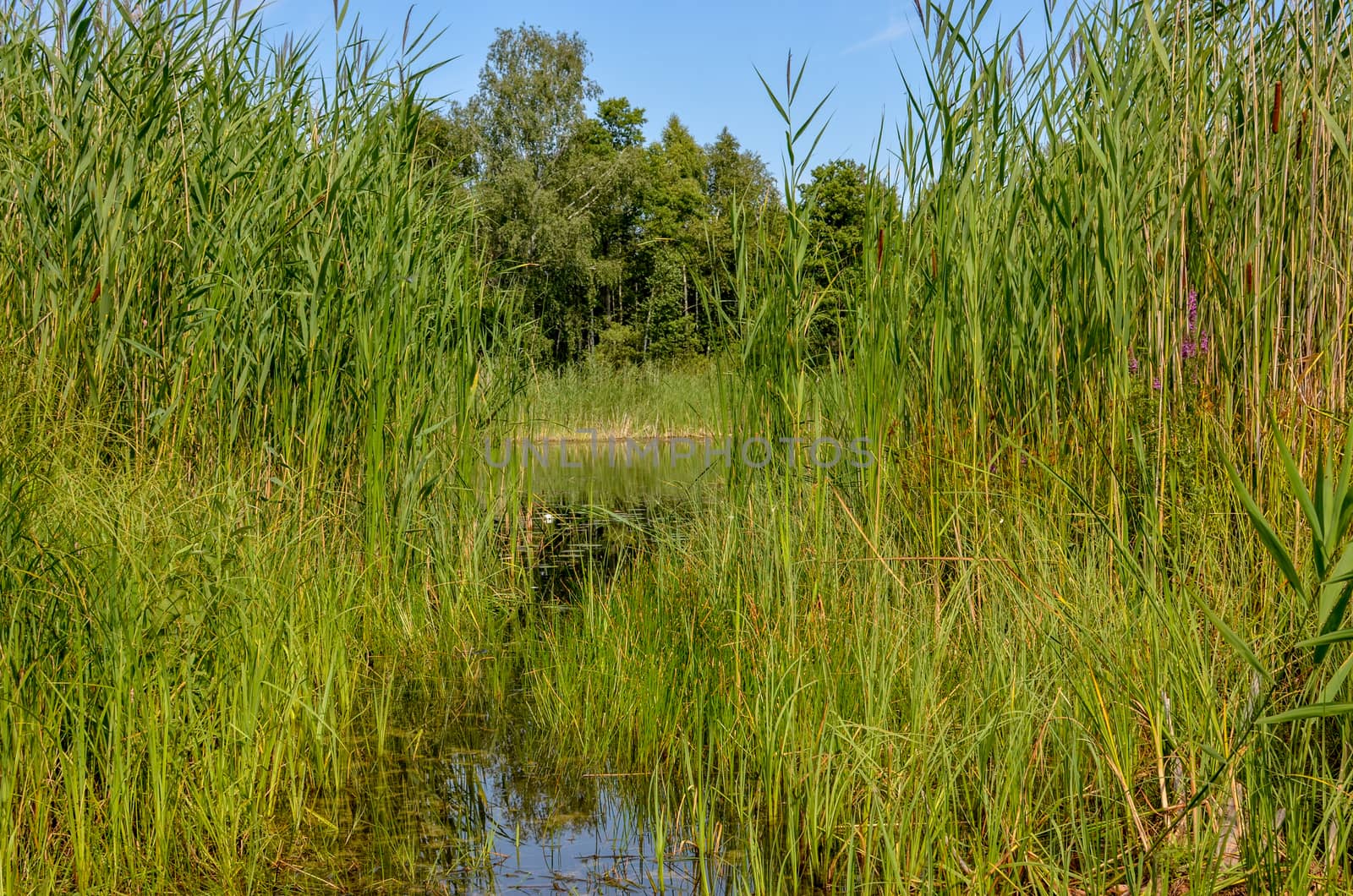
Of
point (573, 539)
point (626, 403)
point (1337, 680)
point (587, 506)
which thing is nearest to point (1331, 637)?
point (1337, 680)

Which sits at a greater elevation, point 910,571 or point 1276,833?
point 910,571

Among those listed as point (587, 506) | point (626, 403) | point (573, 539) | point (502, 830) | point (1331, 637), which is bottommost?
point (502, 830)

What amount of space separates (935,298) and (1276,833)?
6.79 feet

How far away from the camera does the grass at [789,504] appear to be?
227 cm

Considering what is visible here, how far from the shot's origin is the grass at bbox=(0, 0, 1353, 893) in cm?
227

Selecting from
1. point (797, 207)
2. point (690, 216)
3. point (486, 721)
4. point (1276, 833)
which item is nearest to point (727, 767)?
point (486, 721)

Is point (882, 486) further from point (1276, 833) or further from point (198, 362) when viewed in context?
point (198, 362)

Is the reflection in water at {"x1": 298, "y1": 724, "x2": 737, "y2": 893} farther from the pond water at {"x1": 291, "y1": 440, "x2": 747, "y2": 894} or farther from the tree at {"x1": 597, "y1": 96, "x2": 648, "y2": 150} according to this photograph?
the tree at {"x1": 597, "y1": 96, "x2": 648, "y2": 150}

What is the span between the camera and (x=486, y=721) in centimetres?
369

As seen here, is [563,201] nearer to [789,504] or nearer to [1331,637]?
[789,504]

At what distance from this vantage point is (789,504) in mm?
3549

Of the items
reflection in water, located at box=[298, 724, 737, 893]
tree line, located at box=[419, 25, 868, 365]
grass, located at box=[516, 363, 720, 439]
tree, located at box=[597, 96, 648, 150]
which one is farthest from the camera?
tree, located at box=[597, 96, 648, 150]

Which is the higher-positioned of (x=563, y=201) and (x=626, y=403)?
(x=563, y=201)

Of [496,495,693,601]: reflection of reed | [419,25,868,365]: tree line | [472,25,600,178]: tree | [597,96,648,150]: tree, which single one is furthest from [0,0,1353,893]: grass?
[597,96,648,150]: tree
